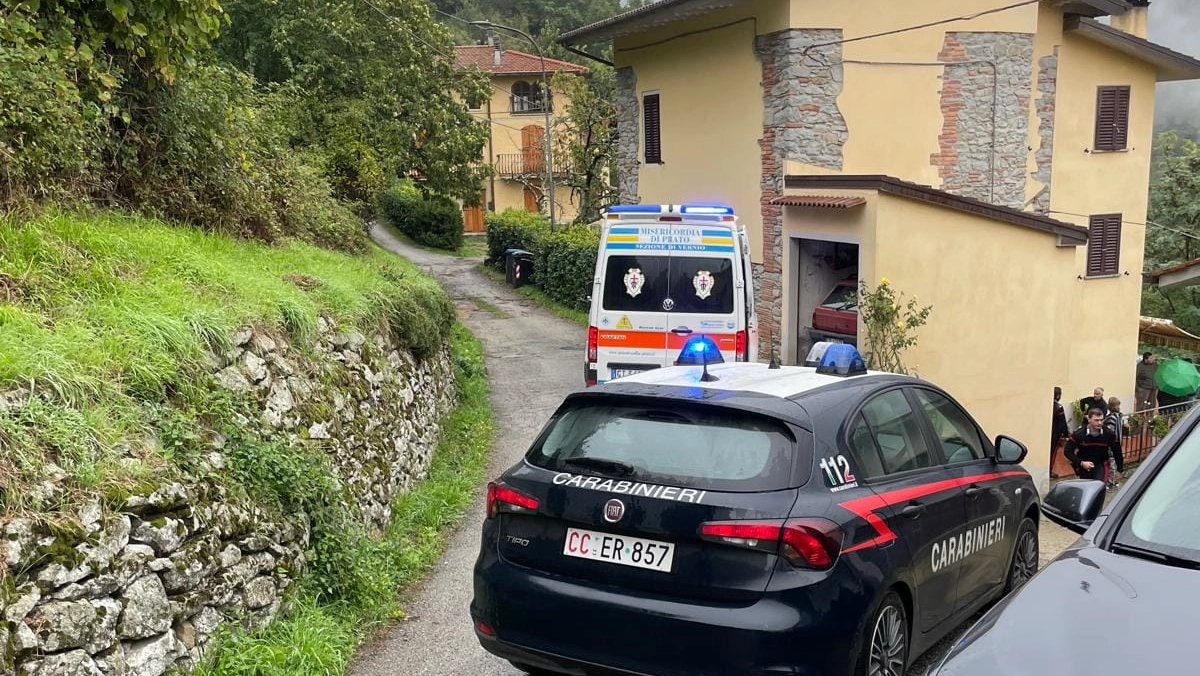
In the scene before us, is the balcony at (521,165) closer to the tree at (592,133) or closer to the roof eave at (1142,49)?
the tree at (592,133)

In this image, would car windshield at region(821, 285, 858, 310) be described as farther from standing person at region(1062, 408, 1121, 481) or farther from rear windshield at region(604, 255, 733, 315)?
standing person at region(1062, 408, 1121, 481)

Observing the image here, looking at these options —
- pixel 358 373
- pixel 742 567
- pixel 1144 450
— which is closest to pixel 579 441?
pixel 742 567

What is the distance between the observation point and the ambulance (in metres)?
10.2

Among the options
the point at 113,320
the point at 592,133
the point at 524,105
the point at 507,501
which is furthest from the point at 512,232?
the point at 507,501

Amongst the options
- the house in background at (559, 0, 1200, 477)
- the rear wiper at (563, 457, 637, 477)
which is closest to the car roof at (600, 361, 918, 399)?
the rear wiper at (563, 457, 637, 477)

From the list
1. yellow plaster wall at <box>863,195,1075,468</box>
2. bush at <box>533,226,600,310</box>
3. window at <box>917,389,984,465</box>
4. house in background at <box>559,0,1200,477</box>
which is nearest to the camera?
window at <box>917,389,984,465</box>

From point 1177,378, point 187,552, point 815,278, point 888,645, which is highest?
point 815,278

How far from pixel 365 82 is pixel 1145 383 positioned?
774 inches

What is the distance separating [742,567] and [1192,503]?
1558mm

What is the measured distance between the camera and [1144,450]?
15.8 m

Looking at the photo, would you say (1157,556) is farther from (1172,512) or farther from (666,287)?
(666,287)

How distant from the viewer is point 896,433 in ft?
14.7

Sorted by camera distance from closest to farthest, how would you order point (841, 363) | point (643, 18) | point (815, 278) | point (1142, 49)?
1. point (841, 363)
2. point (815, 278)
3. point (643, 18)
4. point (1142, 49)

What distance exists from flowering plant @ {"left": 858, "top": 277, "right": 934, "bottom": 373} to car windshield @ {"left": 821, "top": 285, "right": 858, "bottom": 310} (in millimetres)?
1183
